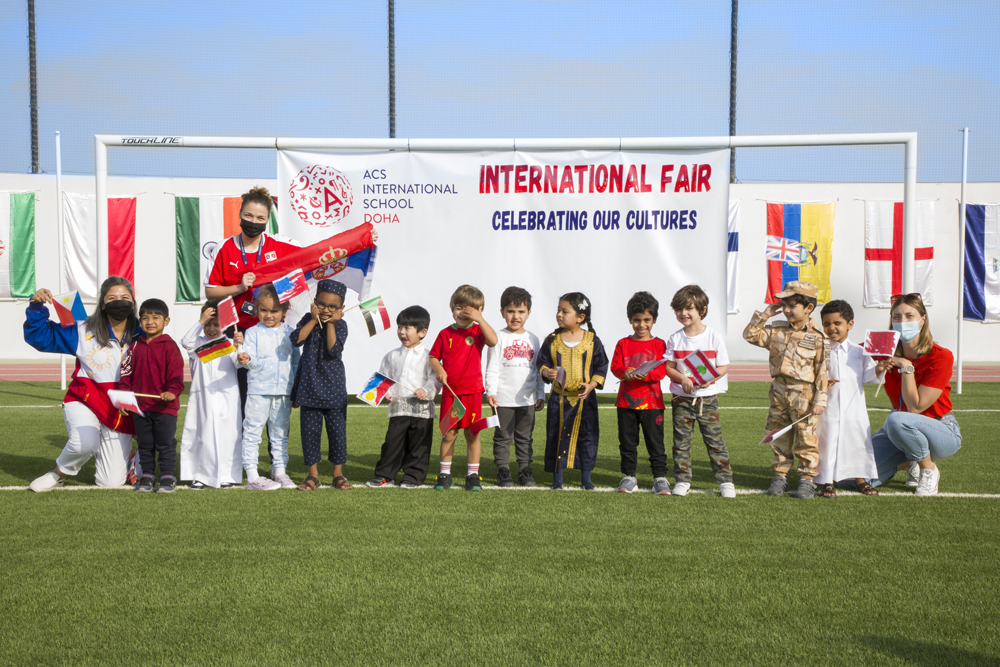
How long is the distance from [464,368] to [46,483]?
283cm

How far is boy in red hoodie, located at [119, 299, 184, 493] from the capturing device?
535 cm

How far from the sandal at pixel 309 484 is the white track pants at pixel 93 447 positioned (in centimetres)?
123

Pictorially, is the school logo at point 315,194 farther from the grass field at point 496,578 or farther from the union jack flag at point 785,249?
the union jack flag at point 785,249

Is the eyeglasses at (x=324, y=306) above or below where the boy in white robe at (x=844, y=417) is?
above

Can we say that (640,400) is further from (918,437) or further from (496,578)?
(496,578)

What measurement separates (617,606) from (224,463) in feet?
10.8

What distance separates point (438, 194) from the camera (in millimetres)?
8477

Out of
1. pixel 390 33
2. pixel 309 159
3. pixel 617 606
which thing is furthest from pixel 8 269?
pixel 617 606

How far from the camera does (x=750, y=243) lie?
1847 centimetres

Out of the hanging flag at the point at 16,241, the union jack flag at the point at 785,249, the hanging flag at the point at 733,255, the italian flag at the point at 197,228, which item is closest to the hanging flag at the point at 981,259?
the union jack flag at the point at 785,249

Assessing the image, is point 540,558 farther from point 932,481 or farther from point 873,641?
point 932,481

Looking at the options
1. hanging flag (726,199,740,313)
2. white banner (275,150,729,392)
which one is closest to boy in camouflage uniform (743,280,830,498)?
white banner (275,150,729,392)

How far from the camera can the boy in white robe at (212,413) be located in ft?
18.0

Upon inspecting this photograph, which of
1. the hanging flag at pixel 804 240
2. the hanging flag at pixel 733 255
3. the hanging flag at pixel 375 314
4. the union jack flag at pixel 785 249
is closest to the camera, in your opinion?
the hanging flag at pixel 375 314
